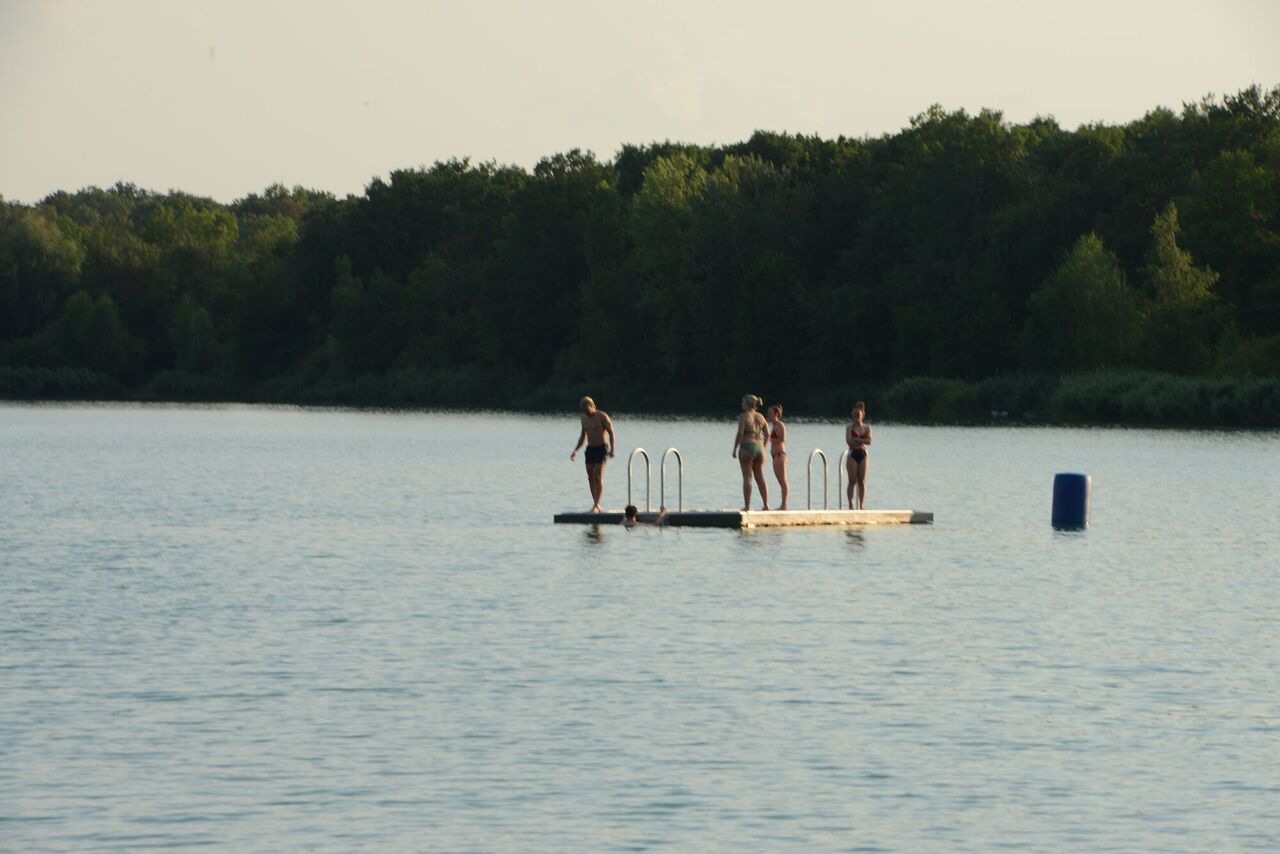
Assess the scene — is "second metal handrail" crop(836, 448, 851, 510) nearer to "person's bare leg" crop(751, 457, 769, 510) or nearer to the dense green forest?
"person's bare leg" crop(751, 457, 769, 510)

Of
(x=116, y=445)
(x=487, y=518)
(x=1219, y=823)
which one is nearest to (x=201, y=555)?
(x=487, y=518)

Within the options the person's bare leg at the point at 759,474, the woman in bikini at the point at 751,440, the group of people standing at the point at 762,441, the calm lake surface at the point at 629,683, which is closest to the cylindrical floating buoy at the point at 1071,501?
the calm lake surface at the point at 629,683

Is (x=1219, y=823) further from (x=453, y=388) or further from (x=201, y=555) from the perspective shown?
(x=453, y=388)

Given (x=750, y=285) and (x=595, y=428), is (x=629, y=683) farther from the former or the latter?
(x=750, y=285)

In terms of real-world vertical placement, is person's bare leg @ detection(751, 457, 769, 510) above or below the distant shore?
below

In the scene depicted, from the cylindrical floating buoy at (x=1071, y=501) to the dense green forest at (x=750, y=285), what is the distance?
5109 centimetres

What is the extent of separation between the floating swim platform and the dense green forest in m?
54.4

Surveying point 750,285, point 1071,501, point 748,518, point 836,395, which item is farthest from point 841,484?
point 750,285

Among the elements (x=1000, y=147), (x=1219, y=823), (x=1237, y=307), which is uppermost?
(x=1000, y=147)

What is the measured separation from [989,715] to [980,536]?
752 inches

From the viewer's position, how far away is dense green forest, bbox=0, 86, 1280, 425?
96.4 meters

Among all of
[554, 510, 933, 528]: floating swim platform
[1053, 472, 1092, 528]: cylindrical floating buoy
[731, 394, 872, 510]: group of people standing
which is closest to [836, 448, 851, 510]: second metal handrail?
[731, 394, 872, 510]: group of people standing

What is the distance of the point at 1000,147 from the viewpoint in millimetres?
108750

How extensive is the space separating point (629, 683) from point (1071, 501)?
20394 millimetres
